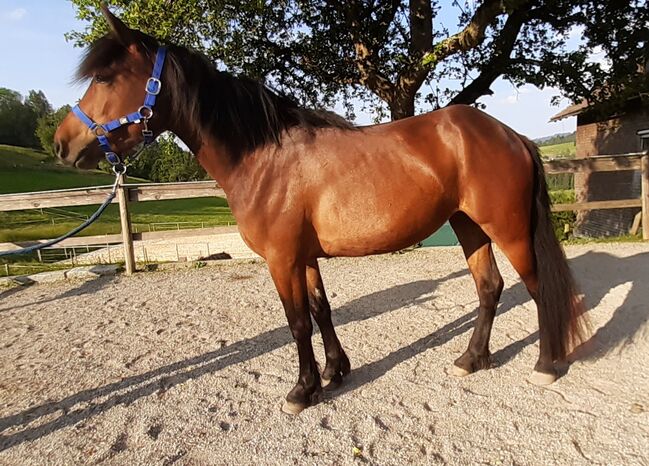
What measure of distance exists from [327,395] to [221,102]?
1987 millimetres

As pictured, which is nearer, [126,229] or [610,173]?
[126,229]

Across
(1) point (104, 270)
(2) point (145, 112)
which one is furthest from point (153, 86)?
(1) point (104, 270)

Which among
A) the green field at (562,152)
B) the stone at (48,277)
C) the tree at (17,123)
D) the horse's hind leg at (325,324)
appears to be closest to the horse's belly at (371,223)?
the horse's hind leg at (325,324)

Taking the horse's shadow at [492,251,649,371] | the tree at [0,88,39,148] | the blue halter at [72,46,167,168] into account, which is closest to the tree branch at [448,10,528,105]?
the horse's shadow at [492,251,649,371]

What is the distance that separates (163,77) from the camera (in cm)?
223

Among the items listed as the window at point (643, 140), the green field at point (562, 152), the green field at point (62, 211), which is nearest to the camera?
the window at point (643, 140)

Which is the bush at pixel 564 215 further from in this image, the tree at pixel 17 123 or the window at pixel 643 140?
the tree at pixel 17 123

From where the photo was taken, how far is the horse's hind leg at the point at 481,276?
2.93 metres

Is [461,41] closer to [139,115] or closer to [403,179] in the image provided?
[403,179]

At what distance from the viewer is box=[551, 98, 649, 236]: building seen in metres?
10.2

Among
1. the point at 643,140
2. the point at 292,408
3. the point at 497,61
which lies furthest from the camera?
the point at 643,140

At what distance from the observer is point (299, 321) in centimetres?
252

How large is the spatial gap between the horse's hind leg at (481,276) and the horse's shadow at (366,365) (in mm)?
310

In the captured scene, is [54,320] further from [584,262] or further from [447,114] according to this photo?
[584,262]
